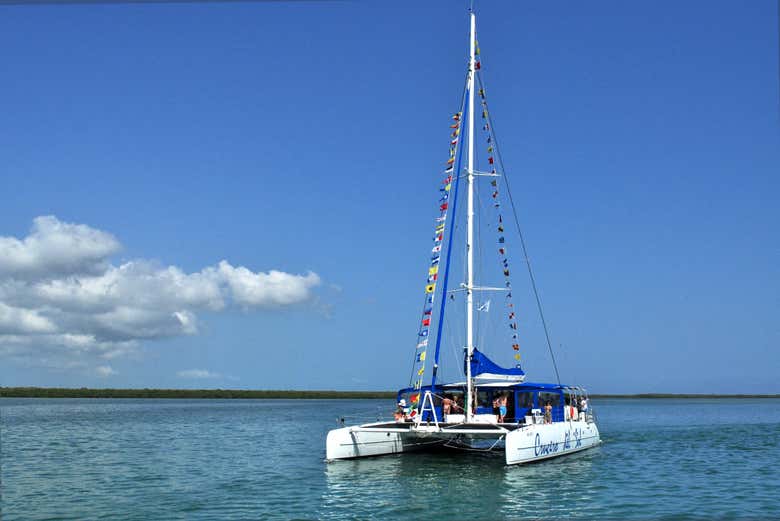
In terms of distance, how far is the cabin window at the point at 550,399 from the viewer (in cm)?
2769

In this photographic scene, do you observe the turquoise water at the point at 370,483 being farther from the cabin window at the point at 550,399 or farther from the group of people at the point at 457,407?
the cabin window at the point at 550,399

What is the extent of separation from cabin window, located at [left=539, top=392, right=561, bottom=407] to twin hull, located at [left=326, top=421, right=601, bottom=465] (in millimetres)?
966

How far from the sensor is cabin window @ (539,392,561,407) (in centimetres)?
2769

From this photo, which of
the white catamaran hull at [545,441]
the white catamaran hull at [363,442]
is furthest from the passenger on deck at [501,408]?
the white catamaran hull at [363,442]

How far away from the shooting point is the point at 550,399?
92.9 ft

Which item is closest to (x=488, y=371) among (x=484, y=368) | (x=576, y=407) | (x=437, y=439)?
(x=484, y=368)

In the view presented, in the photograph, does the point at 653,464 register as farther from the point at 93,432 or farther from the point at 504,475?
the point at 93,432

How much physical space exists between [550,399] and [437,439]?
501 centimetres

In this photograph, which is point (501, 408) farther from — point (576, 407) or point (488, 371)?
point (576, 407)

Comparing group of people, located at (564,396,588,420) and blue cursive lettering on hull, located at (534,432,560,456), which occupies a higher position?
group of people, located at (564,396,588,420)

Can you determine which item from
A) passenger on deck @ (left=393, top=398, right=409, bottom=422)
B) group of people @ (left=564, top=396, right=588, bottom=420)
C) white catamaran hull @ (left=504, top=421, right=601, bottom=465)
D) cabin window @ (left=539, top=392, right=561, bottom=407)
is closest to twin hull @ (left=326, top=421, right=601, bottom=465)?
white catamaran hull @ (left=504, top=421, right=601, bottom=465)

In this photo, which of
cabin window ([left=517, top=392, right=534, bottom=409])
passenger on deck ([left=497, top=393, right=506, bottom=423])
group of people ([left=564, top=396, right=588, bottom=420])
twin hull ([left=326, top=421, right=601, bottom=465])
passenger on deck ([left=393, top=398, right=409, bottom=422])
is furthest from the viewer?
group of people ([left=564, top=396, right=588, bottom=420])

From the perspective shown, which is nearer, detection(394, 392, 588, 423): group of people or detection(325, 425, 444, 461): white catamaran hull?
detection(325, 425, 444, 461): white catamaran hull

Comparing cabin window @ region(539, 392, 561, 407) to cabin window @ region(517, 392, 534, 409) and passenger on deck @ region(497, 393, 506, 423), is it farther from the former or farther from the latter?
passenger on deck @ region(497, 393, 506, 423)
